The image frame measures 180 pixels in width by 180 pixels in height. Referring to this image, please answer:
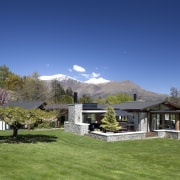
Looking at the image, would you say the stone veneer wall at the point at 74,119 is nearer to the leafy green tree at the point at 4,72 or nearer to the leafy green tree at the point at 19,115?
the leafy green tree at the point at 19,115

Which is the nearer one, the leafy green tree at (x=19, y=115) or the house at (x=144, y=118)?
the leafy green tree at (x=19, y=115)

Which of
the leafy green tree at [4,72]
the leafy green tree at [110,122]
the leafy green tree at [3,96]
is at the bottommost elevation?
the leafy green tree at [110,122]

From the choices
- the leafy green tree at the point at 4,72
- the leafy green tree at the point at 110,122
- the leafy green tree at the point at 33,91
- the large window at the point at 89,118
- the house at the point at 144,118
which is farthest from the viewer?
the leafy green tree at the point at 4,72

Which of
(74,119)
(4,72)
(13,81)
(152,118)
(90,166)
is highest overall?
(4,72)

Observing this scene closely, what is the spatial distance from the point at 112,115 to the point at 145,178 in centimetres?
1566

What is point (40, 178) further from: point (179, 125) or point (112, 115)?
point (179, 125)

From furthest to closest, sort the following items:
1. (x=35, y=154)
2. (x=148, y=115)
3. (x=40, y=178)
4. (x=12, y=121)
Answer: (x=148, y=115) → (x=12, y=121) → (x=35, y=154) → (x=40, y=178)

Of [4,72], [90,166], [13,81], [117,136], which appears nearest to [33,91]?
[13,81]

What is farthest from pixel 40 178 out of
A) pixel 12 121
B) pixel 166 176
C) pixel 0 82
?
pixel 0 82

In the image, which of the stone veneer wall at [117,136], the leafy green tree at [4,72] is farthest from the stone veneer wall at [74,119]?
the leafy green tree at [4,72]

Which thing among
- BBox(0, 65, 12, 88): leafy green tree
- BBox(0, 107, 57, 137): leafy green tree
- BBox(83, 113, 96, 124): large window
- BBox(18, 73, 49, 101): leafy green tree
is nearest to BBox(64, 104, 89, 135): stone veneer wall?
BBox(83, 113, 96, 124): large window

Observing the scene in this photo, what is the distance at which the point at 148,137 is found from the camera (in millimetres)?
25125

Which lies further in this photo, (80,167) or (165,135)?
(165,135)

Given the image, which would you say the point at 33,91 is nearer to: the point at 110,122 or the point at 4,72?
the point at 4,72
